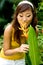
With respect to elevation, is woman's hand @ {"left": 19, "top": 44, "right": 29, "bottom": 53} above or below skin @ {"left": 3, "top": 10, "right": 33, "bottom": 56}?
below

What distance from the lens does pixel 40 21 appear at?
3.78 meters

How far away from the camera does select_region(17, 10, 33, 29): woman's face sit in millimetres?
2158

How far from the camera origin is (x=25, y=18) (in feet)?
7.11

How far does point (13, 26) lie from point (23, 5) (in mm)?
168

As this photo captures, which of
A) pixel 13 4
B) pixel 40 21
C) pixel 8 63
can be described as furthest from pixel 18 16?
pixel 13 4

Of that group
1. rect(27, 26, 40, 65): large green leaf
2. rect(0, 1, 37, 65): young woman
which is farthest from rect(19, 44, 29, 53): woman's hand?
rect(27, 26, 40, 65): large green leaf

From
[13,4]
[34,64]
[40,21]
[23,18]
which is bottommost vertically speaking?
[34,64]

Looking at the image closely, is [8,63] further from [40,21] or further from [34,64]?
[40,21]

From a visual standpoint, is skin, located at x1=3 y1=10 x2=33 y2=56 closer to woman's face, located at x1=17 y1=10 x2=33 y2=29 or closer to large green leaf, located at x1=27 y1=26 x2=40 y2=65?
woman's face, located at x1=17 y1=10 x2=33 y2=29

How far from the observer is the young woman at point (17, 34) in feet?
7.07

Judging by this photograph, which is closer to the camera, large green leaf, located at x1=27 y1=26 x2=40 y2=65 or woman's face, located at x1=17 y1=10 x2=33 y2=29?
large green leaf, located at x1=27 y1=26 x2=40 y2=65

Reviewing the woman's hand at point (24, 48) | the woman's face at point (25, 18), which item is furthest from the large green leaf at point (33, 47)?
the woman's face at point (25, 18)

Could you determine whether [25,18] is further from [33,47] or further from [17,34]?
[33,47]

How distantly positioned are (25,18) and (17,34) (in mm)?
135
